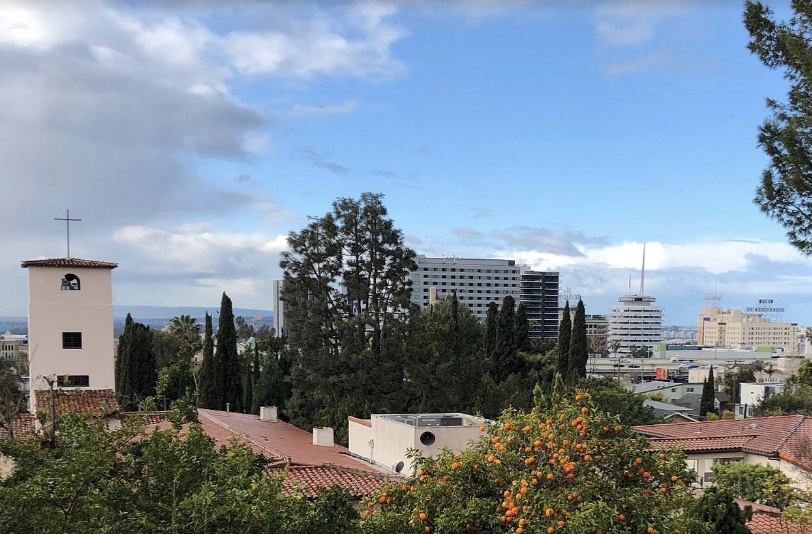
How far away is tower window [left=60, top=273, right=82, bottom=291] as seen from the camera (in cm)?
2579

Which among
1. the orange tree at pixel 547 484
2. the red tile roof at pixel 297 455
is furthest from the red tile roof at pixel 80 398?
the orange tree at pixel 547 484

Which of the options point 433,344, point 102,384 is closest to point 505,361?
point 433,344

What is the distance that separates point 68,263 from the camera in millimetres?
25531

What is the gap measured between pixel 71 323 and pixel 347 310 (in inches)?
449

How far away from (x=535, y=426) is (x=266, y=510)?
4984 mm

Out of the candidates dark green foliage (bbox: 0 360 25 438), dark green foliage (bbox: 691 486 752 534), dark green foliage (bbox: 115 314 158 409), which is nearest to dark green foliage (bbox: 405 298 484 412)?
dark green foliage (bbox: 0 360 25 438)

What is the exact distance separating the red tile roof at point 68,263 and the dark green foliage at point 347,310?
8448mm

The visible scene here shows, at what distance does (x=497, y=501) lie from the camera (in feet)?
33.6

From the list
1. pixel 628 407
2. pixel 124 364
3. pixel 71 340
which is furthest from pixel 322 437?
pixel 124 364

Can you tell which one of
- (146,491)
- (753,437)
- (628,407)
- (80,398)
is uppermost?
(146,491)

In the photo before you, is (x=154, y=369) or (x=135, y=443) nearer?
(x=135, y=443)

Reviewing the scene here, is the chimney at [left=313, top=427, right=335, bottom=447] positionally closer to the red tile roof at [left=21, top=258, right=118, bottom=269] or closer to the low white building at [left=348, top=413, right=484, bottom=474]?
the low white building at [left=348, top=413, right=484, bottom=474]

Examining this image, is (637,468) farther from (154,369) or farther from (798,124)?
(154,369)

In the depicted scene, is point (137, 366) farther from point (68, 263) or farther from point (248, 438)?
point (248, 438)
